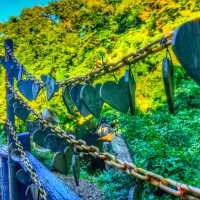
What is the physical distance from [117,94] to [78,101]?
17cm

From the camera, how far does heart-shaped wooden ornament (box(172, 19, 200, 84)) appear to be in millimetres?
283

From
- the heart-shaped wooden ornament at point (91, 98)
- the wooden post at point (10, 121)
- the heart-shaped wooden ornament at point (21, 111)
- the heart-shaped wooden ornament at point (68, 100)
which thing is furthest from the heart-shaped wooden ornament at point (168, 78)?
the wooden post at point (10, 121)

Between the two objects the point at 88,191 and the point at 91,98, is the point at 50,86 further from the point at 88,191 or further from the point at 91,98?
the point at 88,191

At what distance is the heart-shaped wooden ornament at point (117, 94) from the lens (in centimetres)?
47

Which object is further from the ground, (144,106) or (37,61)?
(37,61)

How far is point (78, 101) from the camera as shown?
0.62 meters

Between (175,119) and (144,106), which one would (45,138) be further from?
(175,119)

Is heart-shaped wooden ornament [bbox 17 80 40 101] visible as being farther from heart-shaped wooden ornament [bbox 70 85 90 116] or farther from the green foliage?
the green foliage

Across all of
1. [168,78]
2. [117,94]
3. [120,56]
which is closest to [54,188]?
[117,94]

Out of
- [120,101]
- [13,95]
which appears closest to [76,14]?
[13,95]

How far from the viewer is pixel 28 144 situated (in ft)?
3.69

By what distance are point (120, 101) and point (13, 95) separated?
2.57 feet

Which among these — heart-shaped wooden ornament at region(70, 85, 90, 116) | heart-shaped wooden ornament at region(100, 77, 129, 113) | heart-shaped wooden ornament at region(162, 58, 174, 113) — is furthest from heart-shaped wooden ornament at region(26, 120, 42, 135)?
heart-shaped wooden ornament at region(162, 58, 174, 113)

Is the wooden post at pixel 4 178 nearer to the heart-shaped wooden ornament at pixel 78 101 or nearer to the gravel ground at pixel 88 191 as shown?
the heart-shaped wooden ornament at pixel 78 101
